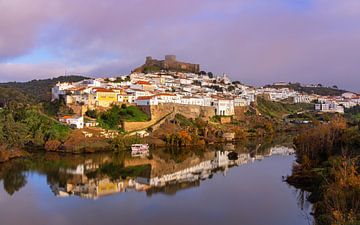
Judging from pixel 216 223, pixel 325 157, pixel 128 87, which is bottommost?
pixel 216 223

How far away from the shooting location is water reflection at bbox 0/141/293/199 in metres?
16.8

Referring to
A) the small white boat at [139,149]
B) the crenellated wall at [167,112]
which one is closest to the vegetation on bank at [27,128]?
the small white boat at [139,149]

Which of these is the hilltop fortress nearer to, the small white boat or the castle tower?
the castle tower

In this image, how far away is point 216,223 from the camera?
1204 centimetres

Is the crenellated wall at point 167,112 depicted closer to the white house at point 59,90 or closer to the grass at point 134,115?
the grass at point 134,115

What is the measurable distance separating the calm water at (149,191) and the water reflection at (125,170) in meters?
0.04

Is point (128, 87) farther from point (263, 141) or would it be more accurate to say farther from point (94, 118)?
point (263, 141)

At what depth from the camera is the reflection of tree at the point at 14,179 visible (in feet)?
54.3

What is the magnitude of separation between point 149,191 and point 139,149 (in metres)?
10.0

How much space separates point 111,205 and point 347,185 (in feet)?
25.0

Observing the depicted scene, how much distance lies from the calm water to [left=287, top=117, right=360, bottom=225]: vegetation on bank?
714 millimetres

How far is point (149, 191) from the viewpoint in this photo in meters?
16.3

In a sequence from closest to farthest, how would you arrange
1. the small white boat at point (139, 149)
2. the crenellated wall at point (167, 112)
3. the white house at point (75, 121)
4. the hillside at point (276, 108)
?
1. the small white boat at point (139, 149)
2. the white house at point (75, 121)
3. the crenellated wall at point (167, 112)
4. the hillside at point (276, 108)

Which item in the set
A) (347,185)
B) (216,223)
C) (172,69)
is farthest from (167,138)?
(172,69)
